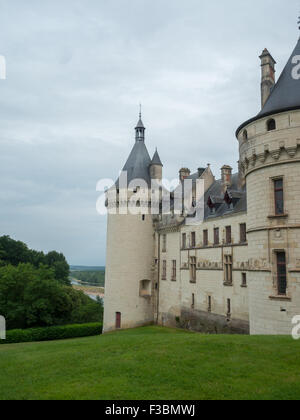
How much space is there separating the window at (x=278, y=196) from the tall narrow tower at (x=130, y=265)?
23.2 metres

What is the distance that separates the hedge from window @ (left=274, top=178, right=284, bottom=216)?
91.4 ft

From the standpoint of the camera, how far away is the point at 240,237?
2652 cm

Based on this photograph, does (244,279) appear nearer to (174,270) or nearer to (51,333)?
(174,270)

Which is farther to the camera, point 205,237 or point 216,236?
point 205,237

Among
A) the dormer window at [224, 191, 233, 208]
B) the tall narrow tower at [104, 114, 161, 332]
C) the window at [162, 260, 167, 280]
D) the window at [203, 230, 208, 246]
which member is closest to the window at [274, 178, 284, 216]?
the dormer window at [224, 191, 233, 208]

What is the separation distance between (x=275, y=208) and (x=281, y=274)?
3.15 metres

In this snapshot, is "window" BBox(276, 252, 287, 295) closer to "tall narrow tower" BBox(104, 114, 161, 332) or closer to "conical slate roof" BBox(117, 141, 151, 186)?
"tall narrow tower" BBox(104, 114, 161, 332)

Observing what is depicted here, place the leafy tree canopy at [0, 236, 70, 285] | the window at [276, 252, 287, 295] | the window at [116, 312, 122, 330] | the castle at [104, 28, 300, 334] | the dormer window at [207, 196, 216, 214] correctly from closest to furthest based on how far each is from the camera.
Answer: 1. the window at [276, 252, 287, 295]
2. the castle at [104, 28, 300, 334]
3. the dormer window at [207, 196, 216, 214]
4. the window at [116, 312, 122, 330]
5. the leafy tree canopy at [0, 236, 70, 285]

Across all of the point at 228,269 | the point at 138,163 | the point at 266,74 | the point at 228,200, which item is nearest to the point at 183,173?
the point at 138,163

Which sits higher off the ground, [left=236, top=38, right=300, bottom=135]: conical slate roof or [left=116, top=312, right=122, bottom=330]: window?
[left=236, top=38, right=300, bottom=135]: conical slate roof

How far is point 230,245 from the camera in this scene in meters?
27.5

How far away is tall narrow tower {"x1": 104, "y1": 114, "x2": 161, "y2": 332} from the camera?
124ft

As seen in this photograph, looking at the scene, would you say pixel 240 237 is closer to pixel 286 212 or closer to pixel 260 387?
pixel 286 212

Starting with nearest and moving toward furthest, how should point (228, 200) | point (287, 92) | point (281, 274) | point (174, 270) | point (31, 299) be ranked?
point (281, 274) → point (287, 92) → point (228, 200) → point (31, 299) → point (174, 270)
